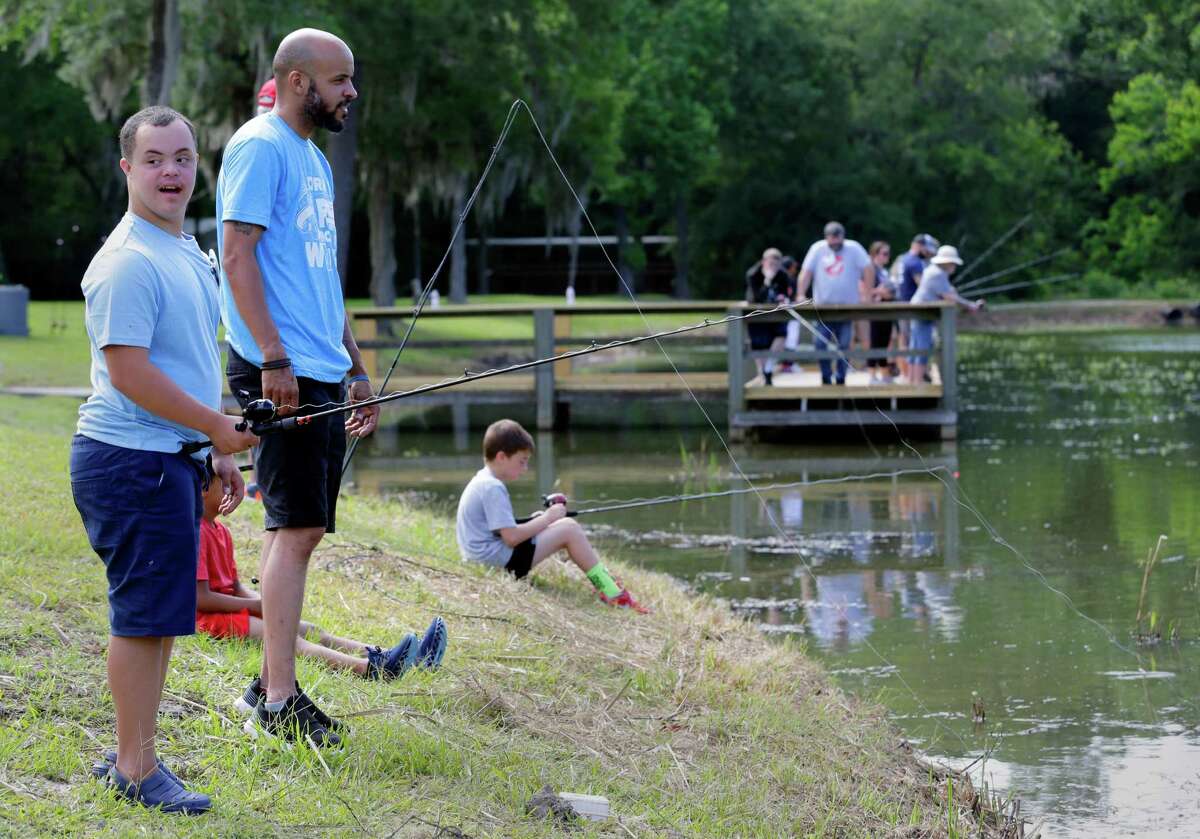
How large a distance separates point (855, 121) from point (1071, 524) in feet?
138

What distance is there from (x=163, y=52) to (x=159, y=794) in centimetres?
1822

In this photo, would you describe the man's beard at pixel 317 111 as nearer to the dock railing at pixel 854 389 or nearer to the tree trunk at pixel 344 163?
the dock railing at pixel 854 389

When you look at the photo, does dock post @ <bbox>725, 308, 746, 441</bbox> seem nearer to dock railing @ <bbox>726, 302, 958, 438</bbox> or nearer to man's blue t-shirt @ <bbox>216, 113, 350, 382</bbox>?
dock railing @ <bbox>726, 302, 958, 438</bbox>

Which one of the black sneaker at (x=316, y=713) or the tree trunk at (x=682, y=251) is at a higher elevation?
the tree trunk at (x=682, y=251)

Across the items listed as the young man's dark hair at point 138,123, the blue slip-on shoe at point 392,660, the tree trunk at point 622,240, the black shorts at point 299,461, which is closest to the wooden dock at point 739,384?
the blue slip-on shoe at point 392,660

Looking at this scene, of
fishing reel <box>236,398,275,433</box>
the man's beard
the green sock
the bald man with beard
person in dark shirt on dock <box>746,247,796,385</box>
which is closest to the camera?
fishing reel <box>236,398,275,433</box>

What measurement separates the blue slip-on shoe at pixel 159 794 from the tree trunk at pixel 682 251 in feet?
159

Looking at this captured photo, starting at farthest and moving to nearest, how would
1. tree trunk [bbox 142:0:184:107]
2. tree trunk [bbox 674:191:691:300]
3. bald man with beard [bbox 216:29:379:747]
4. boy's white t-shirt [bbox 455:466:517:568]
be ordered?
tree trunk [bbox 674:191:691:300]
tree trunk [bbox 142:0:184:107]
boy's white t-shirt [bbox 455:466:517:568]
bald man with beard [bbox 216:29:379:747]

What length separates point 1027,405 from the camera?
18.9 m

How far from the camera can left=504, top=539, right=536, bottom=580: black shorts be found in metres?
7.37

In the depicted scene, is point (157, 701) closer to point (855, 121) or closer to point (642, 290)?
point (855, 121)

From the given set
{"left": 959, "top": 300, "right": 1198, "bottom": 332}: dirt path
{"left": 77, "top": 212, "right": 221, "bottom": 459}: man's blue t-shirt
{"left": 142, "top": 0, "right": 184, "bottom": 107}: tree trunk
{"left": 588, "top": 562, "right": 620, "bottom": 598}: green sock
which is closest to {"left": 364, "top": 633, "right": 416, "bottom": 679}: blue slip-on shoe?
{"left": 77, "top": 212, "right": 221, "bottom": 459}: man's blue t-shirt

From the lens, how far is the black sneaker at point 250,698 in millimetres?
4434

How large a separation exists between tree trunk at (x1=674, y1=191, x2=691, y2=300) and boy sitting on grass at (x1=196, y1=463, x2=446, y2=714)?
46825 mm
